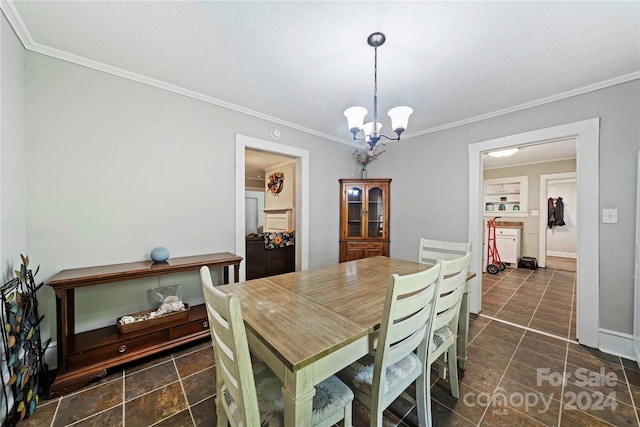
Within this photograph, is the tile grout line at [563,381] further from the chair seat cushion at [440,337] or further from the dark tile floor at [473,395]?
the chair seat cushion at [440,337]

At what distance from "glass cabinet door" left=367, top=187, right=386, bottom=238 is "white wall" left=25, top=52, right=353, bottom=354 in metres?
2.00

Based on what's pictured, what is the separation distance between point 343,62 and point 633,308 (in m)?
3.15

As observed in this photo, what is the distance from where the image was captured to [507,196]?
237 inches

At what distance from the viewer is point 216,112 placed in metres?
2.51

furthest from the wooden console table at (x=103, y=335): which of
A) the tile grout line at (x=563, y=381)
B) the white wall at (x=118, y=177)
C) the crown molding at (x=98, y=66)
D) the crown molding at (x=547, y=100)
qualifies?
the crown molding at (x=547, y=100)

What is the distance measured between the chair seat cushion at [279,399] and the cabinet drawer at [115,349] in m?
1.22

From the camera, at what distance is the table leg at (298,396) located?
0.78 m

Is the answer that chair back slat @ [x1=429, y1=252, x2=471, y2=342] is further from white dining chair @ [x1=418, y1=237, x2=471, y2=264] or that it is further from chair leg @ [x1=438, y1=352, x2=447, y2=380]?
white dining chair @ [x1=418, y1=237, x2=471, y2=264]

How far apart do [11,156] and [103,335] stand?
54.1 inches

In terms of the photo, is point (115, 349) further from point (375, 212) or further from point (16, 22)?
point (375, 212)

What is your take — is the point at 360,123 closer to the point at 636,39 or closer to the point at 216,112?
the point at 216,112

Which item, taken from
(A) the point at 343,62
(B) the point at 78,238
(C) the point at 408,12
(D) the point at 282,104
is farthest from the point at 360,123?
(B) the point at 78,238

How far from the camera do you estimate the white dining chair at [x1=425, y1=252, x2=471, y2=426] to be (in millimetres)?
1236

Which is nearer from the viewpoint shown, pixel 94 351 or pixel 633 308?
pixel 94 351
